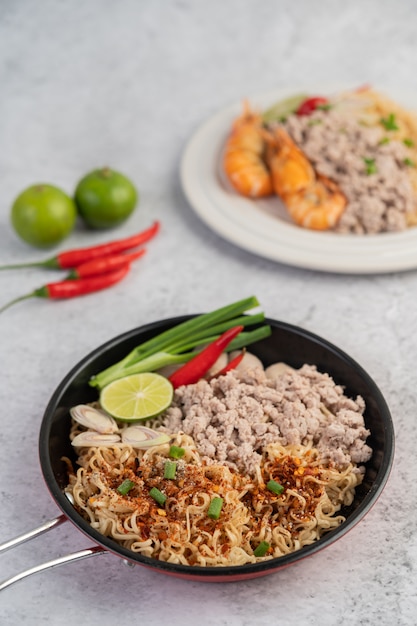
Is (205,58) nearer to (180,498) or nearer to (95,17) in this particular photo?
(95,17)

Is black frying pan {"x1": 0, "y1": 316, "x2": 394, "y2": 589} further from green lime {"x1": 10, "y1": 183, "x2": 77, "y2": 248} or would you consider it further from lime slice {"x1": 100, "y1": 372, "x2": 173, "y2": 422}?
green lime {"x1": 10, "y1": 183, "x2": 77, "y2": 248}

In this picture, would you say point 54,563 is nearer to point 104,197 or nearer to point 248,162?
point 104,197

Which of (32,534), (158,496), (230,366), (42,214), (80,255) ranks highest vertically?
(42,214)

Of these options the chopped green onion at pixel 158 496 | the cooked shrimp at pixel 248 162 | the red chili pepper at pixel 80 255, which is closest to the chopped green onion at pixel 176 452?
the chopped green onion at pixel 158 496

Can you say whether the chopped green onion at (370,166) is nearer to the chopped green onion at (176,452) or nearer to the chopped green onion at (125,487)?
the chopped green onion at (176,452)

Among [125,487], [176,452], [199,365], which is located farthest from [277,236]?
[125,487]

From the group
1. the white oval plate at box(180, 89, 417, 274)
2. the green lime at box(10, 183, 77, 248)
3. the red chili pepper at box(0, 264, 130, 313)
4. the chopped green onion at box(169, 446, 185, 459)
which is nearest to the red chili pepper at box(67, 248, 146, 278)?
the red chili pepper at box(0, 264, 130, 313)

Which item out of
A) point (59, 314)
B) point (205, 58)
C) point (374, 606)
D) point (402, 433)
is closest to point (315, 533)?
point (374, 606)

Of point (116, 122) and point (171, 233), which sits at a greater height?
point (116, 122)
